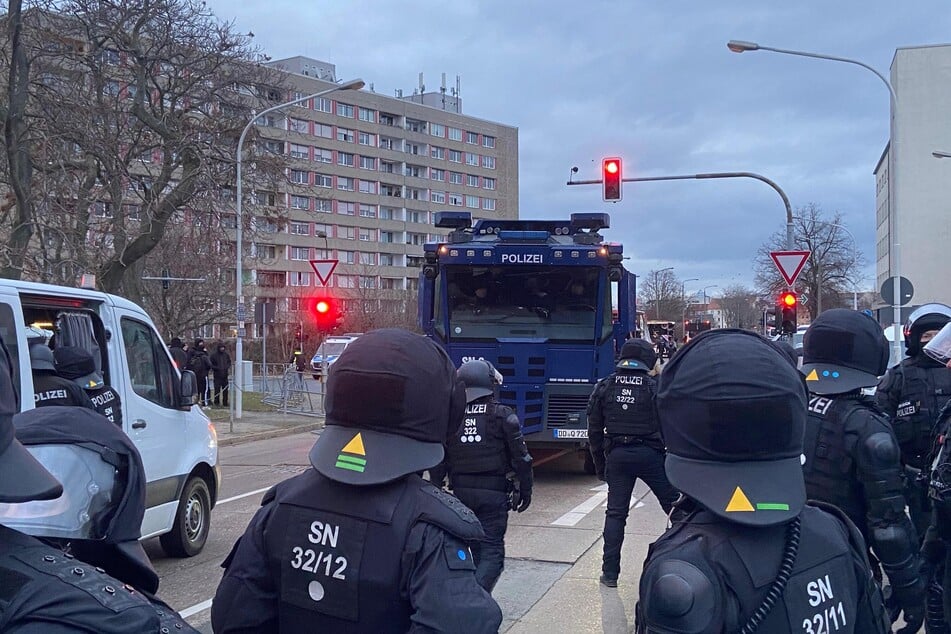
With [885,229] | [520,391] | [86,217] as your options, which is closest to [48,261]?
[86,217]

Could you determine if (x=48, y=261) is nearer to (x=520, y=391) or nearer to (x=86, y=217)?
(x=86, y=217)

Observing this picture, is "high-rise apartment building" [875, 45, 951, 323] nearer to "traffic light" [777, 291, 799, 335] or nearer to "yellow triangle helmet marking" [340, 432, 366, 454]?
"traffic light" [777, 291, 799, 335]

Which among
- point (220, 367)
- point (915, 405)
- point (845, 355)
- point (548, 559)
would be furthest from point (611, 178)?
point (845, 355)

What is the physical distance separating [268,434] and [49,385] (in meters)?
12.7

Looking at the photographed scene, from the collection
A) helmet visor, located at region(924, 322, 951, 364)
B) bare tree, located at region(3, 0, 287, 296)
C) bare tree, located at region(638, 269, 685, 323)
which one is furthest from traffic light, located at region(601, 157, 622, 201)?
bare tree, located at region(638, 269, 685, 323)

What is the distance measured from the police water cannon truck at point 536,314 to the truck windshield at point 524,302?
0.04ft

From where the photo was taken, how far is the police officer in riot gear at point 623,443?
21.0 feet

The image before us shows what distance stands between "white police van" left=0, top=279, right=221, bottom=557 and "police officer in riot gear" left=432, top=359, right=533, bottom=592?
92.8 inches

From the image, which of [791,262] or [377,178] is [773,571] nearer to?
[791,262]

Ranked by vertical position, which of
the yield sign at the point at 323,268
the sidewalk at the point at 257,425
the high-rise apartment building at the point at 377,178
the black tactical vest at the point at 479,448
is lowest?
the sidewalk at the point at 257,425

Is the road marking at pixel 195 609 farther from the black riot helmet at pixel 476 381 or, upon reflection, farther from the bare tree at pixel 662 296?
the bare tree at pixel 662 296

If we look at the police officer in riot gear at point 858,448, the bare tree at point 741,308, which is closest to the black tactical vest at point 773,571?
the police officer in riot gear at point 858,448

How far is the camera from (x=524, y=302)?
11.5 meters

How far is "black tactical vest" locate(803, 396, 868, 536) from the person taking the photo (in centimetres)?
392
